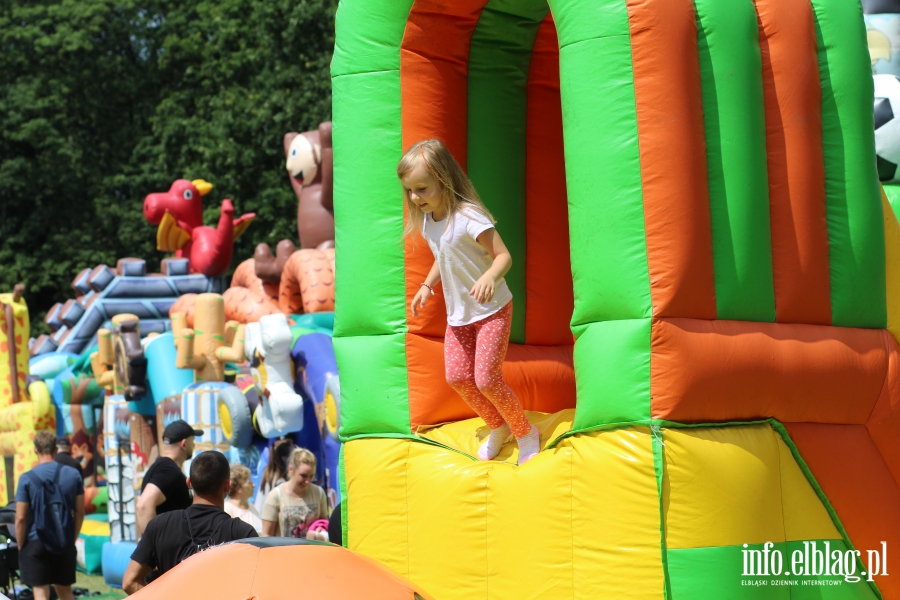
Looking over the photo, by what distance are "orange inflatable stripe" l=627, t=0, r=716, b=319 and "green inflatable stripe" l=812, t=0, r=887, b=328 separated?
1.99 feet

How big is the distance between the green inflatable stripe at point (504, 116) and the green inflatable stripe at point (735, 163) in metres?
1.01

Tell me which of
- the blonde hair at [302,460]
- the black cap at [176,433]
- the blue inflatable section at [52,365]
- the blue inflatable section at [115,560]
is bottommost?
the blue inflatable section at [115,560]

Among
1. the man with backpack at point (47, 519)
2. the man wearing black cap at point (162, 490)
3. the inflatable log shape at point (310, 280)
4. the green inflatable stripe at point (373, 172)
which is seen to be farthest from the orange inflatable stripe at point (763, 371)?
the inflatable log shape at point (310, 280)

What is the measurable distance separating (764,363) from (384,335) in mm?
1347

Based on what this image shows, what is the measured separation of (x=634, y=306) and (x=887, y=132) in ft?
8.08

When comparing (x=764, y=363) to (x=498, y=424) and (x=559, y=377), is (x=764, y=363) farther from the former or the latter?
(x=559, y=377)

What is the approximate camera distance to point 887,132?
4.93 m

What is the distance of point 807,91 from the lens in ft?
11.4

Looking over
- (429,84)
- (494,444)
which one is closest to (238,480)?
(494,444)

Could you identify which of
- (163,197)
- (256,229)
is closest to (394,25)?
(163,197)

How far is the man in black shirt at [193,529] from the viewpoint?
12.0 ft

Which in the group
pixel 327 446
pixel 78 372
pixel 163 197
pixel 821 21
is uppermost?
pixel 821 21

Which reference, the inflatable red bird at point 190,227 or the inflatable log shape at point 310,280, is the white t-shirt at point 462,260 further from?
the inflatable red bird at point 190,227

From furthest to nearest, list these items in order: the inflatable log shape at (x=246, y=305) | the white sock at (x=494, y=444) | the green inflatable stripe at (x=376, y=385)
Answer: the inflatable log shape at (x=246, y=305), the green inflatable stripe at (x=376, y=385), the white sock at (x=494, y=444)
